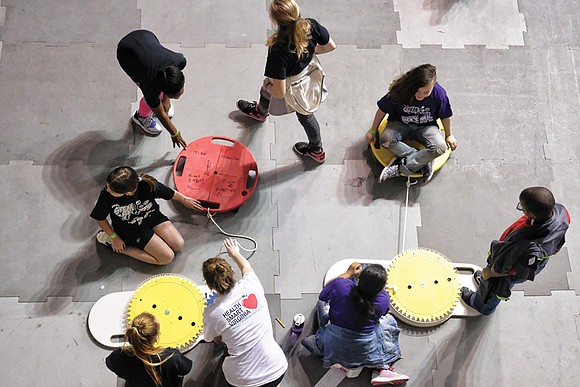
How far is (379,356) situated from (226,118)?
2.08 meters

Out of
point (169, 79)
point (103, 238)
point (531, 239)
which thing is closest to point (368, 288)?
point (531, 239)

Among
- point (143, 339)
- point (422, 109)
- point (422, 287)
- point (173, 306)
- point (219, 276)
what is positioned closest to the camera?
point (143, 339)

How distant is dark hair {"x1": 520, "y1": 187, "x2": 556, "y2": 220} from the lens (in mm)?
3080

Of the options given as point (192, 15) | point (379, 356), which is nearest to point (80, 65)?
point (192, 15)

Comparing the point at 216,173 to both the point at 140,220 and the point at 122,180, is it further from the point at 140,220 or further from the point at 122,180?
the point at 122,180

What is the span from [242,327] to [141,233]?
1075 millimetres

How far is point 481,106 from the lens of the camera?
4.68 m

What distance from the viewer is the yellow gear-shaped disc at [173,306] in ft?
12.3

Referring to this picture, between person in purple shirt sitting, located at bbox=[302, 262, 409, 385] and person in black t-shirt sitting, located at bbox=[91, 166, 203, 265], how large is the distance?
1.09 metres

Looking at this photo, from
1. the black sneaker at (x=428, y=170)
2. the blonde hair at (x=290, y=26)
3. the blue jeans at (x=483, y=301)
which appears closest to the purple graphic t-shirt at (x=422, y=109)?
the black sneaker at (x=428, y=170)

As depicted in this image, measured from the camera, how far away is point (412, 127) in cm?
426

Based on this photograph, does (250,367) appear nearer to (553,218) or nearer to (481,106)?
(553,218)

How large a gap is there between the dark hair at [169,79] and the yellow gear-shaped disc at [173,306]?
121cm

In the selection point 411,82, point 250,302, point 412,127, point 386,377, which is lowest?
point 386,377
